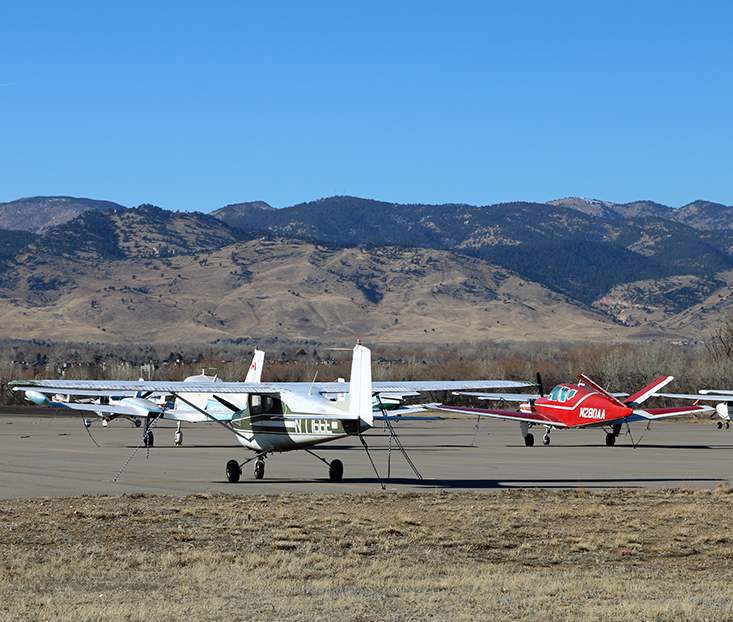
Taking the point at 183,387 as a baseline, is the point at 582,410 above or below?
below

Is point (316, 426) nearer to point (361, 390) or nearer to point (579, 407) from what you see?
point (361, 390)

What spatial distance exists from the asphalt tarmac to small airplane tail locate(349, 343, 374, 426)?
6.33ft

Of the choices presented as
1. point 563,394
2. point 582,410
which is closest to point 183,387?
point 582,410

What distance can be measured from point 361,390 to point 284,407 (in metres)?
2.76

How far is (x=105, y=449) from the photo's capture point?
118 ft

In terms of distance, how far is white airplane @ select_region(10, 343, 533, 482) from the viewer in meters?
21.0

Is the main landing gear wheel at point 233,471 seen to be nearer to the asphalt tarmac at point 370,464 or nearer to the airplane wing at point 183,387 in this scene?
the asphalt tarmac at point 370,464

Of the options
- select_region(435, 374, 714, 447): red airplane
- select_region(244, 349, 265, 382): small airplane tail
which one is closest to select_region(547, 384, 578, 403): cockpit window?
select_region(435, 374, 714, 447): red airplane

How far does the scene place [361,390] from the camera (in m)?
20.8

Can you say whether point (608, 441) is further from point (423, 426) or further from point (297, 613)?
point (297, 613)

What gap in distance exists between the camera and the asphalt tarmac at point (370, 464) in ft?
74.8

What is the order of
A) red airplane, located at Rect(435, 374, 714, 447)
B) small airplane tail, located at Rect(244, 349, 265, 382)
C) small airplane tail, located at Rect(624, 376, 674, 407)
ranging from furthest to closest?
1. small airplane tail, located at Rect(624, 376, 674, 407)
2. red airplane, located at Rect(435, 374, 714, 447)
3. small airplane tail, located at Rect(244, 349, 265, 382)

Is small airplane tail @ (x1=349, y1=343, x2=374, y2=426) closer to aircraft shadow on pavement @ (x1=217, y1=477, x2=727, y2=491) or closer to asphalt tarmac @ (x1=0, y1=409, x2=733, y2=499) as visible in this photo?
asphalt tarmac @ (x1=0, y1=409, x2=733, y2=499)

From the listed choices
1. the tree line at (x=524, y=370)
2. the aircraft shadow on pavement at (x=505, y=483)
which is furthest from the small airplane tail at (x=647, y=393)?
the tree line at (x=524, y=370)
